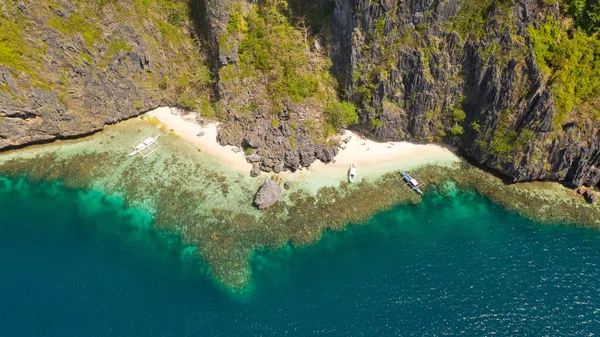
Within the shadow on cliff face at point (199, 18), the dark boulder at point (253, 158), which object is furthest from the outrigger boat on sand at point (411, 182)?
the shadow on cliff face at point (199, 18)

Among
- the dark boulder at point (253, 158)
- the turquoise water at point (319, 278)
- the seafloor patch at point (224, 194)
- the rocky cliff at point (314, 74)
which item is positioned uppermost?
the rocky cliff at point (314, 74)

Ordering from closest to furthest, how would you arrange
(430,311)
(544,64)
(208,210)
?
(430,311) → (544,64) → (208,210)

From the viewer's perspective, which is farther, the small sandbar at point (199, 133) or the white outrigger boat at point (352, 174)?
the small sandbar at point (199, 133)

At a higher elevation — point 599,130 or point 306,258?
point 599,130

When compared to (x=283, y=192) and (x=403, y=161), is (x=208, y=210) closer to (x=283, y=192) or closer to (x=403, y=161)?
(x=283, y=192)

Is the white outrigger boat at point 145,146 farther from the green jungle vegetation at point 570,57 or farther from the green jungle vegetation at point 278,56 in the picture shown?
the green jungle vegetation at point 570,57

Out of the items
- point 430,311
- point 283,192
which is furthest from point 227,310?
point 430,311

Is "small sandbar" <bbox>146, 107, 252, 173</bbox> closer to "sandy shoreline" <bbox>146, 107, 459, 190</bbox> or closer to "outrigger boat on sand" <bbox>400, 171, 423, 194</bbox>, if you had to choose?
"sandy shoreline" <bbox>146, 107, 459, 190</bbox>
